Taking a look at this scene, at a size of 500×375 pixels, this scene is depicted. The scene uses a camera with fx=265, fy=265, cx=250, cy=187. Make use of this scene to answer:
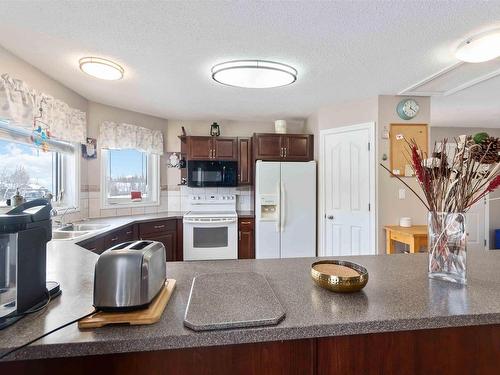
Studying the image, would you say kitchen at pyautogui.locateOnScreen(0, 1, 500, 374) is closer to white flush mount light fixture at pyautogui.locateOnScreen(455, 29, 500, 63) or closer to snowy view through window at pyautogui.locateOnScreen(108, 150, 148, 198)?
snowy view through window at pyautogui.locateOnScreen(108, 150, 148, 198)

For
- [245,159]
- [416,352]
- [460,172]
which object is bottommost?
[416,352]

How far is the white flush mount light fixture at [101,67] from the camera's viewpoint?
215 cm

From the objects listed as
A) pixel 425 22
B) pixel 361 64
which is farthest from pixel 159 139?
pixel 425 22

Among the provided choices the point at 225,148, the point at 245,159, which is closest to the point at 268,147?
the point at 245,159

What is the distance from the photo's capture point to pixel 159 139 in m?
3.99

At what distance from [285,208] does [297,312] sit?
2.73 meters

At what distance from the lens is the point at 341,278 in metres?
0.93

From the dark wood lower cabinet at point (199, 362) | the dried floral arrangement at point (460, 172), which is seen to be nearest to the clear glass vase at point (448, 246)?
the dried floral arrangement at point (460, 172)

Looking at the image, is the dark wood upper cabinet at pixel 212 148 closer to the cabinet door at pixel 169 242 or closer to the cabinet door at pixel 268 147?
the cabinet door at pixel 268 147

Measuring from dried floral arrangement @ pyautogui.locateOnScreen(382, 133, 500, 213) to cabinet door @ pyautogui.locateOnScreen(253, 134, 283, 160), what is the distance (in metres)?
2.74

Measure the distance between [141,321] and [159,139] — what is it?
142 inches

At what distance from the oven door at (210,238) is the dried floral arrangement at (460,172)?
8.92 feet

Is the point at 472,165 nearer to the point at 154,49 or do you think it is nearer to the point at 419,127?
the point at 154,49

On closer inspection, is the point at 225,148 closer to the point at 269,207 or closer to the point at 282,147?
the point at 282,147
